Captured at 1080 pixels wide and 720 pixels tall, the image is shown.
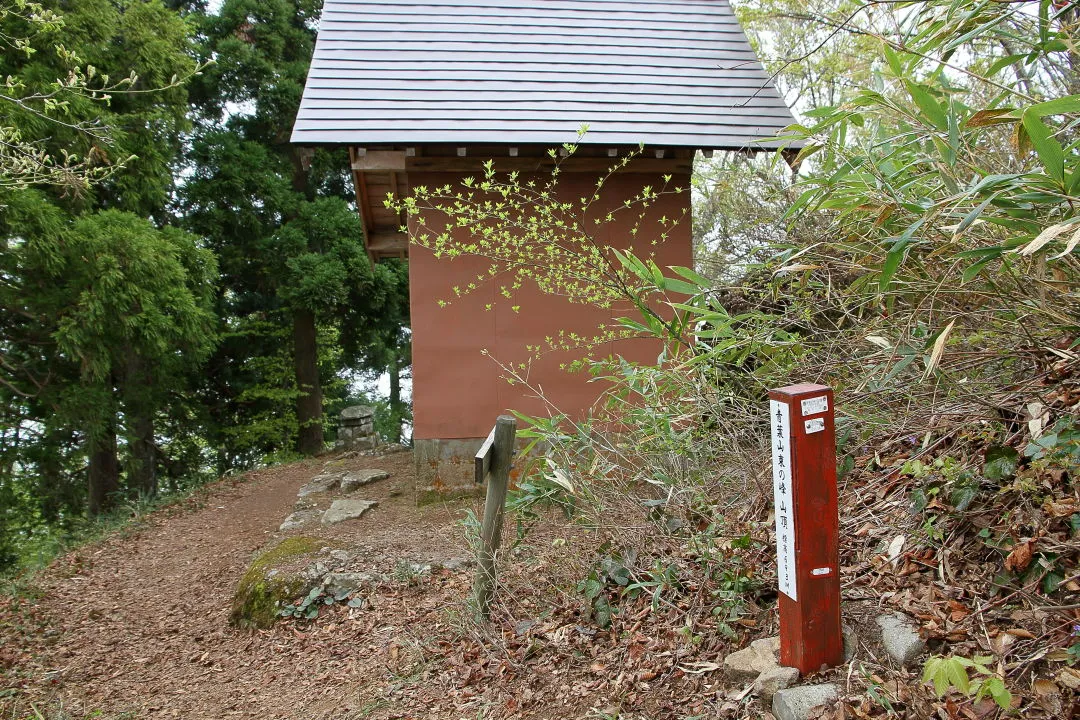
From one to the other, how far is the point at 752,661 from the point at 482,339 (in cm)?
415

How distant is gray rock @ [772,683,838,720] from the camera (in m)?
2.10

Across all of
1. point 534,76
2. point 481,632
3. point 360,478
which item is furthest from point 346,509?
point 534,76

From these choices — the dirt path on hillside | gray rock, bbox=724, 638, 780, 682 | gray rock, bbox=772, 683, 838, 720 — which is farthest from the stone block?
gray rock, bbox=772, 683, 838, 720

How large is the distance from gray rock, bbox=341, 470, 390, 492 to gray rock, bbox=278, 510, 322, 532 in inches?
29.2

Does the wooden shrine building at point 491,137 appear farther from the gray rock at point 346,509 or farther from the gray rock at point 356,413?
the gray rock at point 356,413

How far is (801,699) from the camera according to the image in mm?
2129

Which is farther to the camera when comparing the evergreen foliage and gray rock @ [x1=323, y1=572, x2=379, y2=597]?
the evergreen foliage

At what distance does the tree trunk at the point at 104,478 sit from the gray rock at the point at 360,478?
153 inches

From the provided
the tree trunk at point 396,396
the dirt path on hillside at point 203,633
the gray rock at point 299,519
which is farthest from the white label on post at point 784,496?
the tree trunk at point 396,396

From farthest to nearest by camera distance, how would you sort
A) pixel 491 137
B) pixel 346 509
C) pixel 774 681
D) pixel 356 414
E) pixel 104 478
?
pixel 356 414, pixel 104 478, pixel 346 509, pixel 491 137, pixel 774 681

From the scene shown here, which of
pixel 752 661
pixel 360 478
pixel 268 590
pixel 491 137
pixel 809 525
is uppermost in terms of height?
pixel 491 137

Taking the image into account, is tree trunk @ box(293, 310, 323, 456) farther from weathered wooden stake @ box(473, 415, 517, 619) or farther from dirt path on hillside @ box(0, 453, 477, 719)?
weathered wooden stake @ box(473, 415, 517, 619)

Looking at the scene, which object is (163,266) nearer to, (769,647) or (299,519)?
(299,519)

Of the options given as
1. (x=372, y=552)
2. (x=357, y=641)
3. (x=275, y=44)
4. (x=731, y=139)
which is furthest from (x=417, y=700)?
(x=275, y=44)
